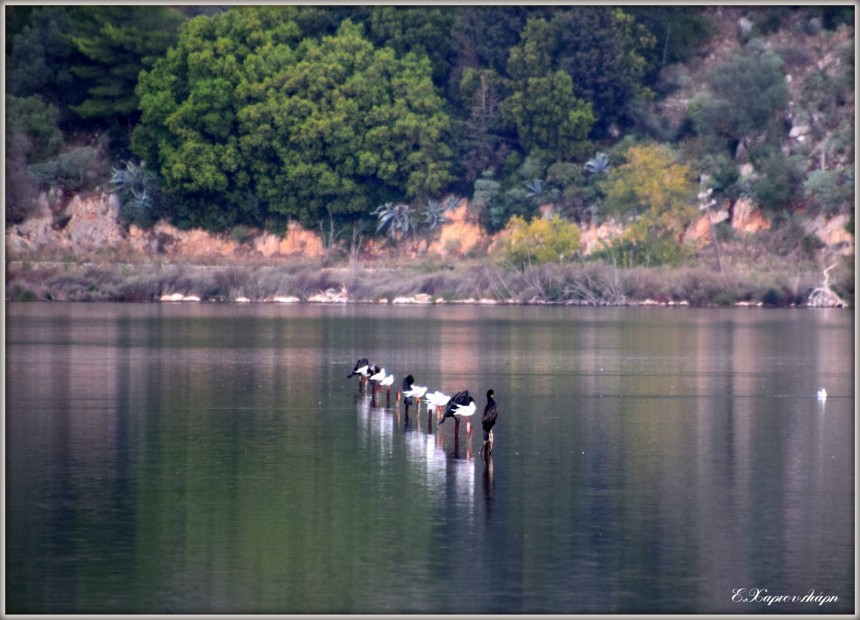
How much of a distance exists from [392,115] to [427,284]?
1021 centimetres

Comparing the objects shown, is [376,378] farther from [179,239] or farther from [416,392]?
[179,239]

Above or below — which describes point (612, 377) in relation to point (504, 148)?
below

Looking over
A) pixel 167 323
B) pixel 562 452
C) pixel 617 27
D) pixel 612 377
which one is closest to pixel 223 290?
pixel 167 323

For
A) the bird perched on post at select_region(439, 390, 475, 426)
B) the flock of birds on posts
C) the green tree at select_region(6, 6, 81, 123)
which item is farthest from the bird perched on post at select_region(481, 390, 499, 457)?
the green tree at select_region(6, 6, 81, 123)

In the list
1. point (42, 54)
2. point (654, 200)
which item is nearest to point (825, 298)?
point (654, 200)

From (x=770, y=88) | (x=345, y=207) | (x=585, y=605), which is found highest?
(x=770, y=88)

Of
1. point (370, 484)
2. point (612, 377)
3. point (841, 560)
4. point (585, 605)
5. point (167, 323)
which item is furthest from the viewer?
point (167, 323)

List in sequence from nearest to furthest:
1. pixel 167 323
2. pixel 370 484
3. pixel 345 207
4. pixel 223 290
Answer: pixel 370 484, pixel 167 323, pixel 223 290, pixel 345 207

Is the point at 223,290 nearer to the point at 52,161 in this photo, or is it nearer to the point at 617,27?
the point at 52,161

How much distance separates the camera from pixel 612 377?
1396 inches

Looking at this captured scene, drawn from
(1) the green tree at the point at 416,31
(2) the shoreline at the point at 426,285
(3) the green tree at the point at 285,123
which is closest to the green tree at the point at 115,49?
(3) the green tree at the point at 285,123

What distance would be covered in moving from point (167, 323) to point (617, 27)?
37.4 m

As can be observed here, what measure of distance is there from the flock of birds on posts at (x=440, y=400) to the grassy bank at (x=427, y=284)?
39.6 metres

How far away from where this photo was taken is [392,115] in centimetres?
7988
